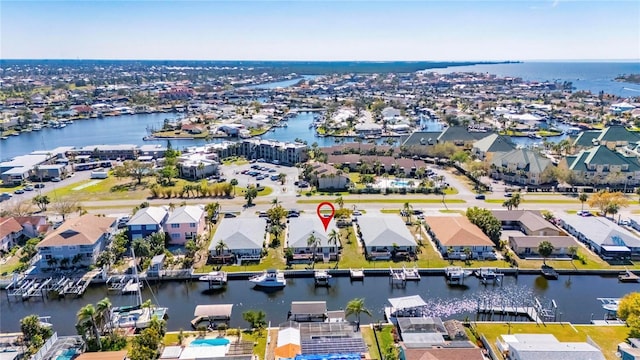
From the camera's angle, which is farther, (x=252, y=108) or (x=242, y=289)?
(x=252, y=108)

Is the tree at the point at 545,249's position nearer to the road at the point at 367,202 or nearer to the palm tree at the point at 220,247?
the road at the point at 367,202

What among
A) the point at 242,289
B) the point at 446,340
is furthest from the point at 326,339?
the point at 242,289

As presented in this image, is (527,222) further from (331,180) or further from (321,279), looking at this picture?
(331,180)

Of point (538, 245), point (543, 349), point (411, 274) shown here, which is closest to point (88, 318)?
point (411, 274)

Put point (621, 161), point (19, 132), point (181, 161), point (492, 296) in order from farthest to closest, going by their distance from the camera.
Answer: point (19, 132)
point (181, 161)
point (621, 161)
point (492, 296)

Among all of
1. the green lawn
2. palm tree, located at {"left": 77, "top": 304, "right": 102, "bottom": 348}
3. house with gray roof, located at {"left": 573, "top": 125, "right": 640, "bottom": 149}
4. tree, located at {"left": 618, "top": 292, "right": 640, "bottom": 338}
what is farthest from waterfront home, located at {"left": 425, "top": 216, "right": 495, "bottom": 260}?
house with gray roof, located at {"left": 573, "top": 125, "right": 640, "bottom": 149}

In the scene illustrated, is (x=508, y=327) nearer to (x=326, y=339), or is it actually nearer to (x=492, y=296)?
(x=492, y=296)

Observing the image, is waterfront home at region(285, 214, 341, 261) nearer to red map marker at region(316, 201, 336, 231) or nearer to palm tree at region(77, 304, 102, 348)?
red map marker at region(316, 201, 336, 231)

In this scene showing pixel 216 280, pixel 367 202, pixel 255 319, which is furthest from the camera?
pixel 367 202
